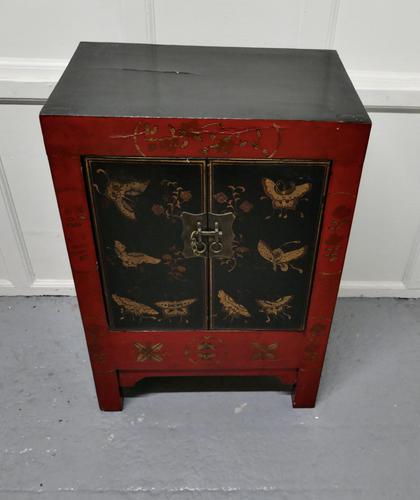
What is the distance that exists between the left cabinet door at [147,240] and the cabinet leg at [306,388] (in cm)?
32

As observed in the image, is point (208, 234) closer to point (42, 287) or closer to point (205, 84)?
point (205, 84)

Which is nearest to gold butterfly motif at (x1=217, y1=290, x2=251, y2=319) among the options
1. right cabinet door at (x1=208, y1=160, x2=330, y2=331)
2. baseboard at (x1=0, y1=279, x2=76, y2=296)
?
right cabinet door at (x1=208, y1=160, x2=330, y2=331)

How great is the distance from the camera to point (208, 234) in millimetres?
1139

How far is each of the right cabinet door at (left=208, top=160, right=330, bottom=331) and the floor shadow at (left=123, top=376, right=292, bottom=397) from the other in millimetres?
313

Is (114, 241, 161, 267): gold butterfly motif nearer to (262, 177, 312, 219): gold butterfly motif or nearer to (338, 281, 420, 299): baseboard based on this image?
(262, 177, 312, 219): gold butterfly motif

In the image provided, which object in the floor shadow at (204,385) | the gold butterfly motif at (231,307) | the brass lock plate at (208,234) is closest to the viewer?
the brass lock plate at (208,234)

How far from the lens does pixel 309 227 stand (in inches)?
44.9

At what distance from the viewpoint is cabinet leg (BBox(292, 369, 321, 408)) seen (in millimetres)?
1405

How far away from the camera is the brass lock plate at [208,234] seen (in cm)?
112

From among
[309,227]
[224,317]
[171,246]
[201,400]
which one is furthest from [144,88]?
[201,400]

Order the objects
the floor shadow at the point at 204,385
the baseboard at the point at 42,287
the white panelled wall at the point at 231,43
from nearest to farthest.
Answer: the white panelled wall at the point at 231,43 → the floor shadow at the point at 204,385 → the baseboard at the point at 42,287

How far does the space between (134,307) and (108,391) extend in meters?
0.31

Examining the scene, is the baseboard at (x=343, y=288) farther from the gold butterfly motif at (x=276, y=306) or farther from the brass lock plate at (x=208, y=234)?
the brass lock plate at (x=208, y=234)

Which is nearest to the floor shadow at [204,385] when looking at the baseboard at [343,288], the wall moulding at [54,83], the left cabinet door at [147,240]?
the left cabinet door at [147,240]
